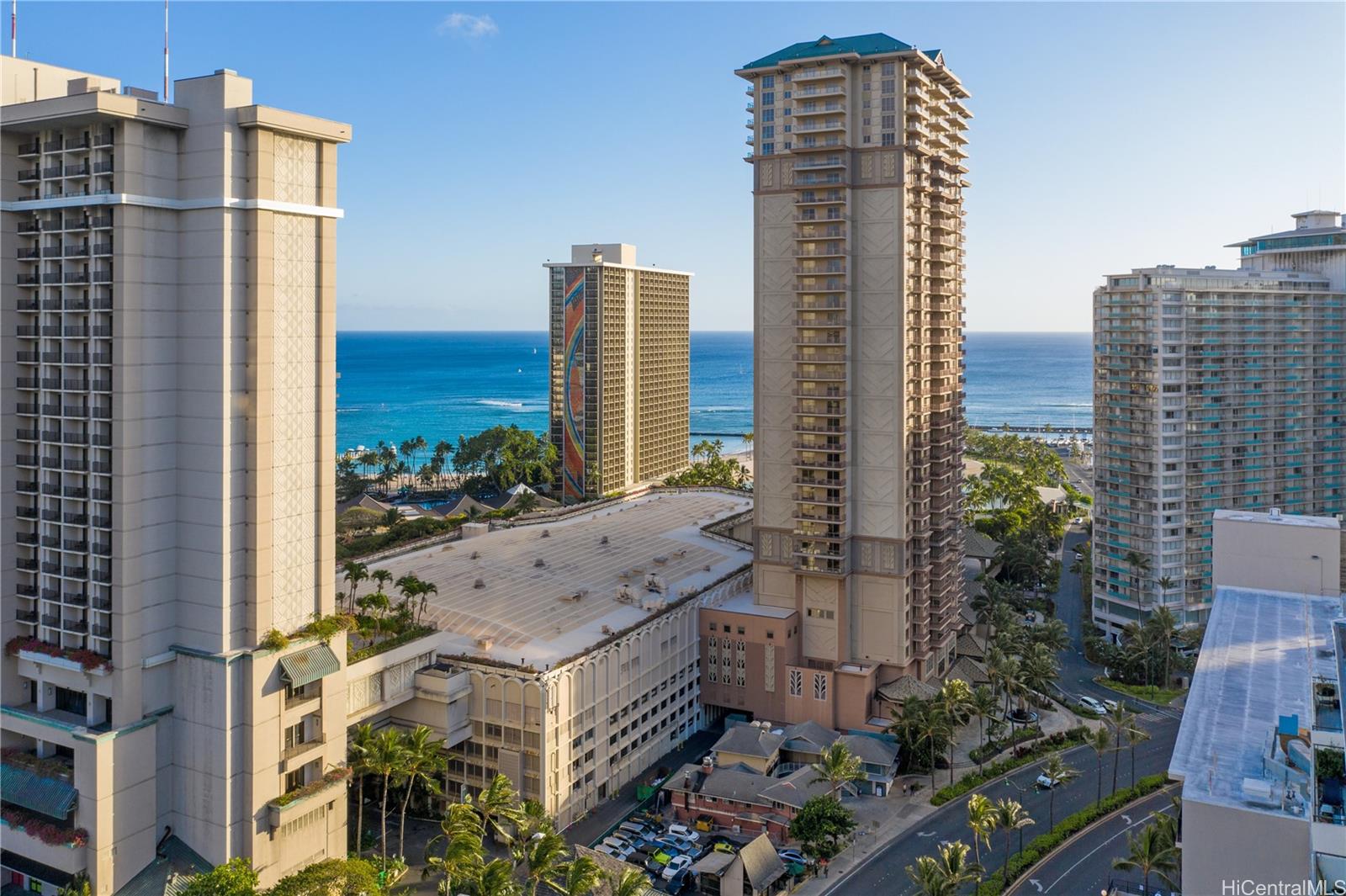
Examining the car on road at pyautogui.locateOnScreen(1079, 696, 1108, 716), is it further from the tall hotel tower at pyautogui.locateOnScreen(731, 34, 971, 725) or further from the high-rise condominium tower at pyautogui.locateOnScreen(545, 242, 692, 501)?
the high-rise condominium tower at pyautogui.locateOnScreen(545, 242, 692, 501)

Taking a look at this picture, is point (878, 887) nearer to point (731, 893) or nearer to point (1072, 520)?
point (731, 893)

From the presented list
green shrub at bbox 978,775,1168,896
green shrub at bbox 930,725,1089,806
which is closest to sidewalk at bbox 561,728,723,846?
green shrub at bbox 930,725,1089,806

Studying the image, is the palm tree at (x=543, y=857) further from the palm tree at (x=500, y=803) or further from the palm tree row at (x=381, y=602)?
the palm tree row at (x=381, y=602)

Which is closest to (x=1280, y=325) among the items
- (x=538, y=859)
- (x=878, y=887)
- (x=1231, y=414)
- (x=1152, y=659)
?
(x=1231, y=414)

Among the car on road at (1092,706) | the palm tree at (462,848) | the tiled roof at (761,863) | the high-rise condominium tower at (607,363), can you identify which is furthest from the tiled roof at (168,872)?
the high-rise condominium tower at (607,363)

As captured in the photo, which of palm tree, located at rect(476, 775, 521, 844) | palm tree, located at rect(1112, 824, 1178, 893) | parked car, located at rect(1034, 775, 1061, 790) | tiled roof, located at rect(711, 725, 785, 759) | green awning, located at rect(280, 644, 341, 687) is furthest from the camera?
tiled roof, located at rect(711, 725, 785, 759)

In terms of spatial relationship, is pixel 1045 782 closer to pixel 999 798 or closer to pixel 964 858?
pixel 999 798
